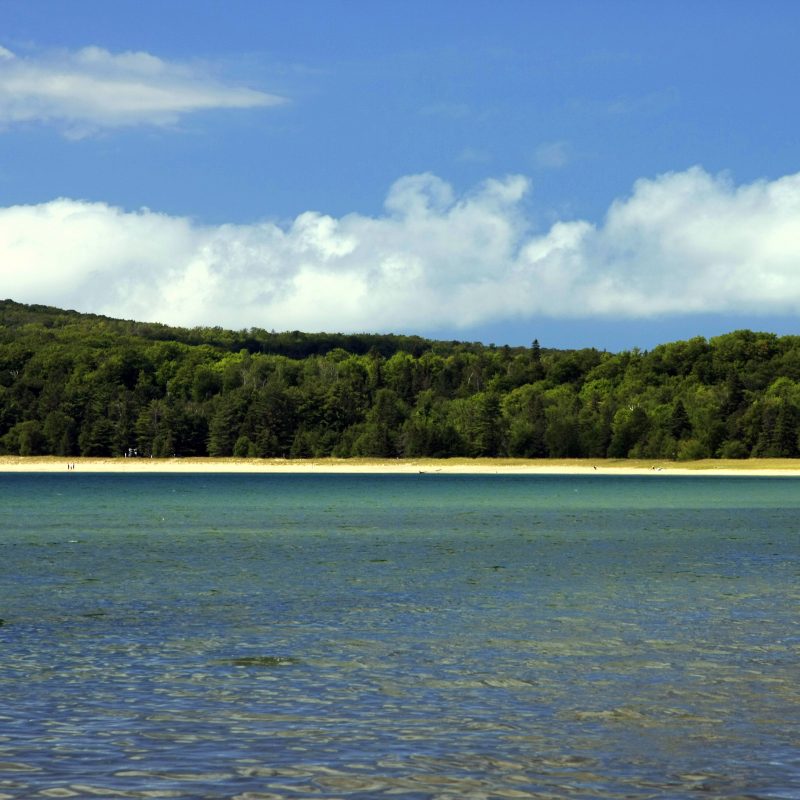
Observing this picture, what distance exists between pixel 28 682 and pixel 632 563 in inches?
1267

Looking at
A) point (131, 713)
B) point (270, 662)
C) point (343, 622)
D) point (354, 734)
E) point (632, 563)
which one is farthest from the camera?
point (632, 563)

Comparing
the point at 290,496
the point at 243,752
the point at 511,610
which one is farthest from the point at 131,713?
the point at 290,496

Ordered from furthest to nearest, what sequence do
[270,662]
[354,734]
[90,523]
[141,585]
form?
[90,523]
[141,585]
[270,662]
[354,734]

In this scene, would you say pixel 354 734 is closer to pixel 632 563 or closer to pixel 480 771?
pixel 480 771

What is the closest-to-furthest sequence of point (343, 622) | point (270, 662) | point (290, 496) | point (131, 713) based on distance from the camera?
1. point (131, 713)
2. point (270, 662)
3. point (343, 622)
4. point (290, 496)

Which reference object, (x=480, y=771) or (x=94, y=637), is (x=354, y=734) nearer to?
(x=480, y=771)

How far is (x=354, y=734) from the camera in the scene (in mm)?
18562

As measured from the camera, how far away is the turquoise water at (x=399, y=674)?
638 inches

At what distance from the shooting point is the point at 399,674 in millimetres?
23750

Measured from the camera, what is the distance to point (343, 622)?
31.3 m

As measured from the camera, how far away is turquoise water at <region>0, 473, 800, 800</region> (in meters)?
16.2

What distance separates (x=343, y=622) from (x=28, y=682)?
1020cm

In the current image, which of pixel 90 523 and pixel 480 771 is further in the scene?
pixel 90 523

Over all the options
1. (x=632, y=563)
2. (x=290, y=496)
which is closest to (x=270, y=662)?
(x=632, y=563)
